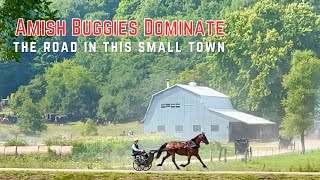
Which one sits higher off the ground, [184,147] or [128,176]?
[184,147]

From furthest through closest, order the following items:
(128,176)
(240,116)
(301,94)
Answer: (240,116), (301,94), (128,176)

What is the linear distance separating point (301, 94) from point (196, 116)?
327 centimetres

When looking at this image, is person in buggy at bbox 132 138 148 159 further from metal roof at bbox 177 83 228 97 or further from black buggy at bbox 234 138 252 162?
black buggy at bbox 234 138 252 162

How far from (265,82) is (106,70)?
4995 mm

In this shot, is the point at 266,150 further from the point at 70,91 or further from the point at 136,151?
the point at 70,91

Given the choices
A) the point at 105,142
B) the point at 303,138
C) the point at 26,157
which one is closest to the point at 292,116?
the point at 303,138

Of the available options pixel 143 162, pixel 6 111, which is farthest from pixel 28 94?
pixel 143 162

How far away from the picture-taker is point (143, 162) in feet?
99.3

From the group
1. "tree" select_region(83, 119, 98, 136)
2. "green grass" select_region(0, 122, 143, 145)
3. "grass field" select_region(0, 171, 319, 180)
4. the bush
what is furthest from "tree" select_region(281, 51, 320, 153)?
the bush

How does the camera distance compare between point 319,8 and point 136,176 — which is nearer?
point 136,176

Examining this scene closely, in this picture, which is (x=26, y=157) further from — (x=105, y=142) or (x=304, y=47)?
(x=304, y=47)

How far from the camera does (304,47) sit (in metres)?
32.8

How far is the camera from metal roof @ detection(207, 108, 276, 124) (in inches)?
1283

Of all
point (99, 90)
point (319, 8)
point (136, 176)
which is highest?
point (319, 8)
